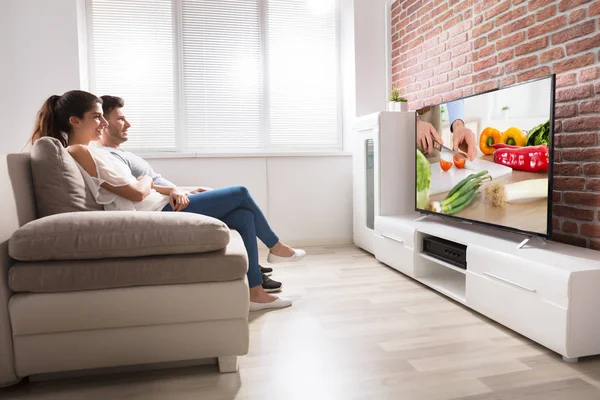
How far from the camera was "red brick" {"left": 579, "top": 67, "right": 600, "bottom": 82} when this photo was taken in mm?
2031

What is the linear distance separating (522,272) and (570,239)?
53 cm

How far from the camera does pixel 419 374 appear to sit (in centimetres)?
166

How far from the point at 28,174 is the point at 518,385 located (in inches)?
78.1

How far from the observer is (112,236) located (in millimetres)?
1571

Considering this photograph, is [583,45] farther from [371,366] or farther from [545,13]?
[371,366]

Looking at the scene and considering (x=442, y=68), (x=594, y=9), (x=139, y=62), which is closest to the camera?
(x=594, y=9)

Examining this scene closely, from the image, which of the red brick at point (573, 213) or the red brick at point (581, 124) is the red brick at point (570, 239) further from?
the red brick at point (581, 124)

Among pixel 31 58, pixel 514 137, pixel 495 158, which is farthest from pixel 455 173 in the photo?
pixel 31 58

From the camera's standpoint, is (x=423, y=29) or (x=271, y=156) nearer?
(x=423, y=29)

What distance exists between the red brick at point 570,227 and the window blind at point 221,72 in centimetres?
285

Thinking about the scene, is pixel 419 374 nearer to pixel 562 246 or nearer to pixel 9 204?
pixel 562 246

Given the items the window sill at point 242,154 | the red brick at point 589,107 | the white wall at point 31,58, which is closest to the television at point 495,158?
the red brick at point 589,107

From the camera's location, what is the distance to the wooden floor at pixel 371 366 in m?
1.53

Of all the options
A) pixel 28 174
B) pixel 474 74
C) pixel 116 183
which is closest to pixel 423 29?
pixel 474 74
